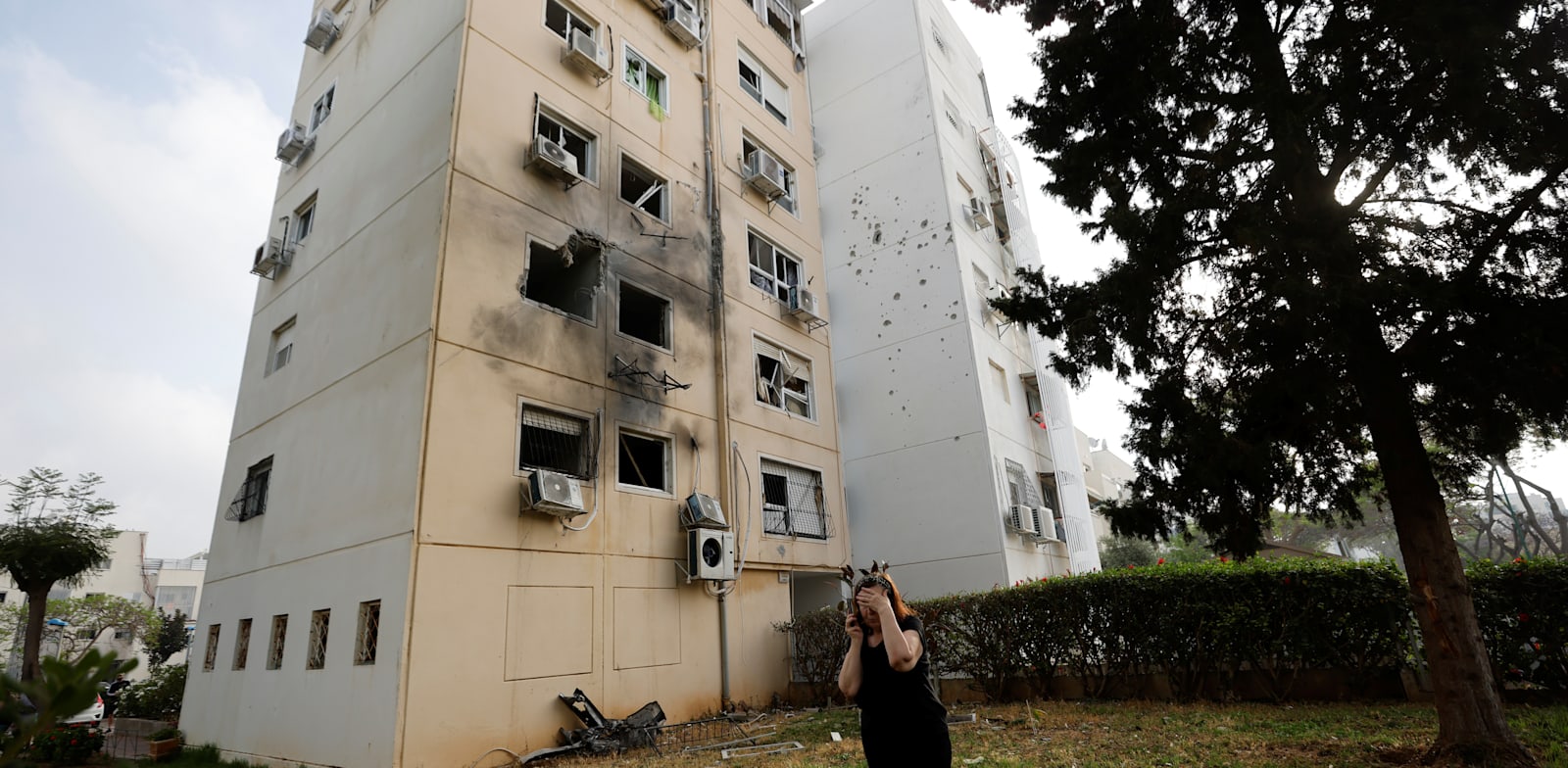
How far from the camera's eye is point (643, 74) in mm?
15156

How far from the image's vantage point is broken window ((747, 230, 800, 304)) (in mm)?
16516

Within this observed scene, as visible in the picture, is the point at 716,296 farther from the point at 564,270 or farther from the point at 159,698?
the point at 159,698

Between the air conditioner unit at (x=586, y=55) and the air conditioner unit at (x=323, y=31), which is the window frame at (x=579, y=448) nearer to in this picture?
the air conditioner unit at (x=586, y=55)

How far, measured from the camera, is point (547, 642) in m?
10.0

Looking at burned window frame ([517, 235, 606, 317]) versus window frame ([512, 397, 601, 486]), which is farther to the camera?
burned window frame ([517, 235, 606, 317])

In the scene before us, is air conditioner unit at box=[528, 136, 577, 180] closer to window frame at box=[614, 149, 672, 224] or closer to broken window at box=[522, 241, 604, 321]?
broken window at box=[522, 241, 604, 321]

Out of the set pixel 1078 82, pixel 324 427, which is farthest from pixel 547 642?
pixel 1078 82

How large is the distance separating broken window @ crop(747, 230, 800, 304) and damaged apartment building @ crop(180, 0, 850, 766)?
0.06m

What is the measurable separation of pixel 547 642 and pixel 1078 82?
9163 millimetres

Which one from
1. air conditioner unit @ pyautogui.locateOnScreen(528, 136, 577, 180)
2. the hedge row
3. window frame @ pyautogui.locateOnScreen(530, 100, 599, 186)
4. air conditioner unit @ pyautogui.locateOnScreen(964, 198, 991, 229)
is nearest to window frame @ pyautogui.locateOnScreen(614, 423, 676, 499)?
air conditioner unit @ pyautogui.locateOnScreen(528, 136, 577, 180)

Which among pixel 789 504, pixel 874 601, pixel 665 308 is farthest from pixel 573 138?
pixel 874 601

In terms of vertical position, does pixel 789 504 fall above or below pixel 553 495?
above

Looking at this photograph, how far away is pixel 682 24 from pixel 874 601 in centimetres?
1478

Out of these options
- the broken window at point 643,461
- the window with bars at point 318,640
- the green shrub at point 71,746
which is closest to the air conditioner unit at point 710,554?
the broken window at point 643,461
